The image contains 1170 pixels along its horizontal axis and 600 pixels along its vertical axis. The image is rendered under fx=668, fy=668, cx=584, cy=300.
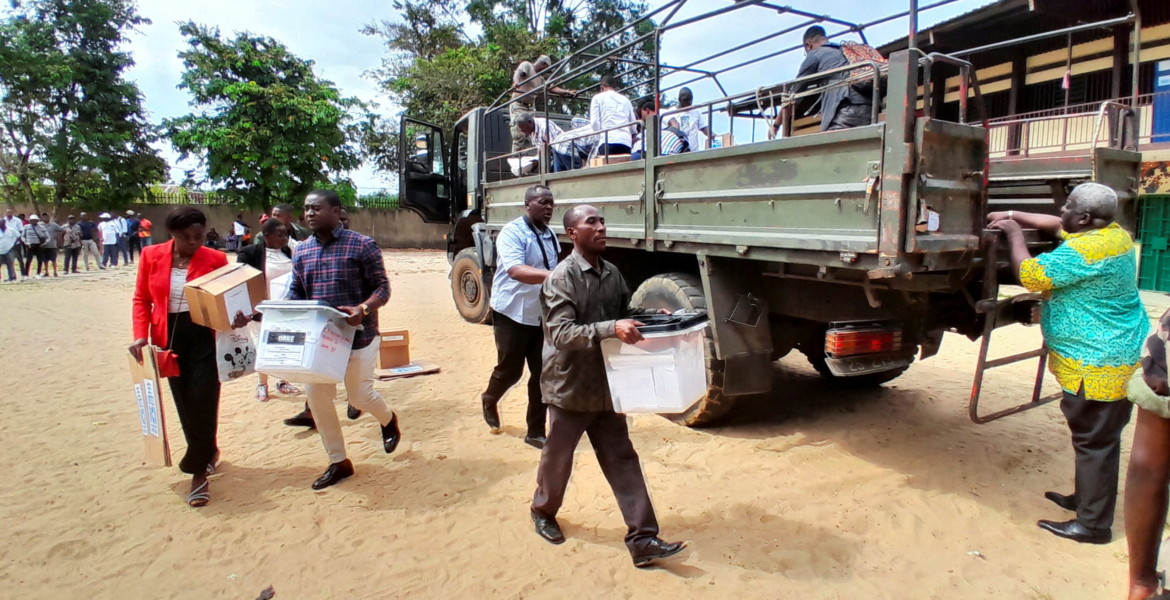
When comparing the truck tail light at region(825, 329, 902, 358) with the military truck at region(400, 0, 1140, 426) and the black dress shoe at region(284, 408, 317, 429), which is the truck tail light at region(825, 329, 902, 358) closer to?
the military truck at region(400, 0, 1140, 426)

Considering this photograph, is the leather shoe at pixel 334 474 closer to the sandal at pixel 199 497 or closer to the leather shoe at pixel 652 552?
the sandal at pixel 199 497

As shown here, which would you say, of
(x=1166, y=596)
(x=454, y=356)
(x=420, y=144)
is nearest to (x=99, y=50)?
(x=420, y=144)

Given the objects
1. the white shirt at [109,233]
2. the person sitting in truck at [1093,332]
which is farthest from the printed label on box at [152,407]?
the white shirt at [109,233]

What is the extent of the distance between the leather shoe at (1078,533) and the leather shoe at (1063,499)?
10.0 inches

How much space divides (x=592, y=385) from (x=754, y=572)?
101 cm

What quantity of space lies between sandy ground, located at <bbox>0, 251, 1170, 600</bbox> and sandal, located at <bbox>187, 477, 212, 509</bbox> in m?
0.05

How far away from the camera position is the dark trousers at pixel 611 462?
2.72m

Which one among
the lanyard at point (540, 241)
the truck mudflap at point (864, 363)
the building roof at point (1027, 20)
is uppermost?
the building roof at point (1027, 20)

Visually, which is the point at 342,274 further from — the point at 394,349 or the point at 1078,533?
the point at 1078,533

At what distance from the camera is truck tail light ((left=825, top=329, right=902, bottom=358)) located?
3387mm

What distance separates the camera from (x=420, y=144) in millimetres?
7789

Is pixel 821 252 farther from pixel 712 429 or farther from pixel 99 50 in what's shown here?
pixel 99 50

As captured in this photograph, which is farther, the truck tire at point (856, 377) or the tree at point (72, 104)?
the tree at point (72, 104)

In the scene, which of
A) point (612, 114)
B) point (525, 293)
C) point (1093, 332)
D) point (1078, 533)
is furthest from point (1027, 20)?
point (525, 293)
